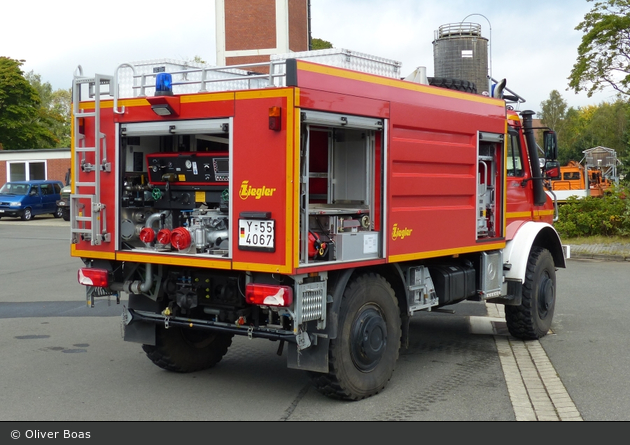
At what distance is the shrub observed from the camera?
2088 cm

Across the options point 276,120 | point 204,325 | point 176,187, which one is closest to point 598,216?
point 176,187

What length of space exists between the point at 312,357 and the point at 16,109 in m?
59.2

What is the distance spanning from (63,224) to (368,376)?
27515mm

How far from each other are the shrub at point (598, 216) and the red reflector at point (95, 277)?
17004mm

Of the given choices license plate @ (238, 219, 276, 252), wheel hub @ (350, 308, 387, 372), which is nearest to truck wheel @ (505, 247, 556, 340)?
wheel hub @ (350, 308, 387, 372)

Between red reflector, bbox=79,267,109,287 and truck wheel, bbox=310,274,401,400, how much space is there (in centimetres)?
199

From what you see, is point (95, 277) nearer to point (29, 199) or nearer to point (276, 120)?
point (276, 120)

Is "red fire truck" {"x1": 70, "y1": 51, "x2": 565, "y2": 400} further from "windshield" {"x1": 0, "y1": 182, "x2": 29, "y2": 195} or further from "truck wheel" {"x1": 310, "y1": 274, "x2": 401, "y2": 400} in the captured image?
"windshield" {"x1": 0, "y1": 182, "x2": 29, "y2": 195}

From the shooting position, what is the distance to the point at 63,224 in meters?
31.5

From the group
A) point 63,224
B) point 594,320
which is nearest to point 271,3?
point 63,224

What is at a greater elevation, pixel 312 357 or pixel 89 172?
pixel 89 172

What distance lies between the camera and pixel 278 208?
5.51 m

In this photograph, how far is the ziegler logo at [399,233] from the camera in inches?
254

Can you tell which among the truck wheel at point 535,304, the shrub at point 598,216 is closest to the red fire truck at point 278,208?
the truck wheel at point 535,304
